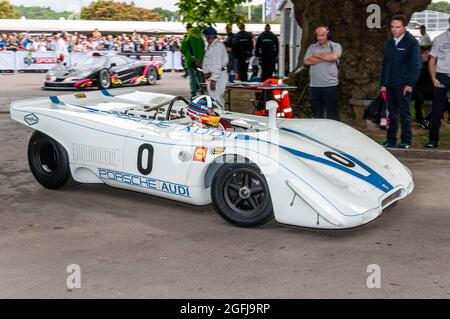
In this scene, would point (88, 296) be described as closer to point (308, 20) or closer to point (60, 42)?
point (308, 20)

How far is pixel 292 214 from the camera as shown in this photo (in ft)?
17.5

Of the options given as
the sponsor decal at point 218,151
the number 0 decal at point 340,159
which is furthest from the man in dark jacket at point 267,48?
the sponsor decal at point 218,151

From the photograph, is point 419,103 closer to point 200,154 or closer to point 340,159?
point 340,159

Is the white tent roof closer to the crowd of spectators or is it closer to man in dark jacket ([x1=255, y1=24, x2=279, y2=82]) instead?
the crowd of spectators

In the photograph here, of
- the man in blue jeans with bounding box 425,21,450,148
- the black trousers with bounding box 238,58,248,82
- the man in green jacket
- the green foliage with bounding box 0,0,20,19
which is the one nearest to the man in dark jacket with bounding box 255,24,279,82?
the black trousers with bounding box 238,58,248,82

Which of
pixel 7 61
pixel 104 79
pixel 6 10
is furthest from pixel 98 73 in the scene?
pixel 6 10

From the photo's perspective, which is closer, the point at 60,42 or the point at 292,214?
the point at 292,214

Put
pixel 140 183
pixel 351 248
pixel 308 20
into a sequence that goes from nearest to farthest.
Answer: pixel 351 248
pixel 140 183
pixel 308 20

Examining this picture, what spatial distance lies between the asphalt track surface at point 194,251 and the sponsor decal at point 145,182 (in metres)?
0.26

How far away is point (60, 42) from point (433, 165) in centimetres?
Answer: 2057

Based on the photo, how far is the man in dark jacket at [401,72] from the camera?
28.6 ft

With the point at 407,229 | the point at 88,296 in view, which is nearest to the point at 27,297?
the point at 88,296

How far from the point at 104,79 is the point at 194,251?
1485 centimetres

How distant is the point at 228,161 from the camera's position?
5.79 metres
